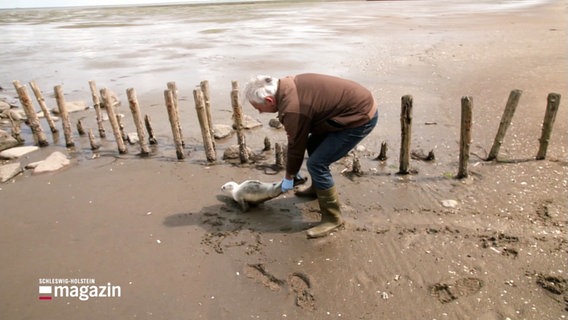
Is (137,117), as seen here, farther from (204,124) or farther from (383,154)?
(383,154)

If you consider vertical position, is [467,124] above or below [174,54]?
below

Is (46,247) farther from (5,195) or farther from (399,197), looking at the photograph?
(399,197)

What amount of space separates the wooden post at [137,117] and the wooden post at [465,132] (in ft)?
18.3

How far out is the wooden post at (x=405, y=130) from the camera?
581 centimetres

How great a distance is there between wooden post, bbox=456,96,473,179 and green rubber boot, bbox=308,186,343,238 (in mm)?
2383

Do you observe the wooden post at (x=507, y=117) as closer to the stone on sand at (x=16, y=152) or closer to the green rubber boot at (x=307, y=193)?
the green rubber boot at (x=307, y=193)

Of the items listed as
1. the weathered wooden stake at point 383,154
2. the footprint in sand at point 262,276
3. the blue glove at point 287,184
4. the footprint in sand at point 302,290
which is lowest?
the footprint in sand at point 302,290

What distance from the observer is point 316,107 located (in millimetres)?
4078

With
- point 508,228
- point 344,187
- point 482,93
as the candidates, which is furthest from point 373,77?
point 508,228

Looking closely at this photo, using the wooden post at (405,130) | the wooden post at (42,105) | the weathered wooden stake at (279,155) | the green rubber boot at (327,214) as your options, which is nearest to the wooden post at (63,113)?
the wooden post at (42,105)

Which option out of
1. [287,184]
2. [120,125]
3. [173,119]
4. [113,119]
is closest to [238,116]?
[173,119]

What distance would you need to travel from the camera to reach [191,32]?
26.8 meters

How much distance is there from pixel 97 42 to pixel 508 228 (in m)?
25.9

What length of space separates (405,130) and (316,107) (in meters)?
2.46
